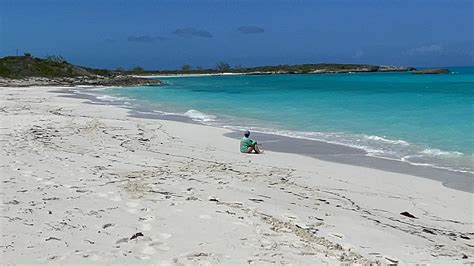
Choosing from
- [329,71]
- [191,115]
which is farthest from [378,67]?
[191,115]

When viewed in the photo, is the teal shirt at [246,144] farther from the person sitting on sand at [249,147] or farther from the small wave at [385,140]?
the small wave at [385,140]

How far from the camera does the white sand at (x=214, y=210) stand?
4.66 metres

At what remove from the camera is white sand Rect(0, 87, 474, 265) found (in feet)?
15.3

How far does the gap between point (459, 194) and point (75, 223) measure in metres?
6.00

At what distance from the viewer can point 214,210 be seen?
6047 mm

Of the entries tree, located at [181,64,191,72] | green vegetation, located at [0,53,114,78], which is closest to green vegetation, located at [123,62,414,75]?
tree, located at [181,64,191,72]

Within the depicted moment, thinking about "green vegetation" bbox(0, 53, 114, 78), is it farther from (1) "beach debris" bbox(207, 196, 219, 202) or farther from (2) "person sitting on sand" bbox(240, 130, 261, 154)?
(1) "beach debris" bbox(207, 196, 219, 202)

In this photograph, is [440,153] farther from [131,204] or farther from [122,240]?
[122,240]

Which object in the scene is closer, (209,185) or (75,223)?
(75,223)

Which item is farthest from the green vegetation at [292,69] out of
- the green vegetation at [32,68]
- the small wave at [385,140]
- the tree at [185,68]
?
the small wave at [385,140]

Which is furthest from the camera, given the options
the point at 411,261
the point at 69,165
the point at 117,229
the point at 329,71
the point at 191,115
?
the point at 329,71

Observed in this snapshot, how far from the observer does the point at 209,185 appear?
777 centimetres

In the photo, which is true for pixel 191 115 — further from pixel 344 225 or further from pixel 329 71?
pixel 329 71

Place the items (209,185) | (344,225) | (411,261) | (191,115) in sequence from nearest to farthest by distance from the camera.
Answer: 1. (411,261)
2. (344,225)
3. (209,185)
4. (191,115)
